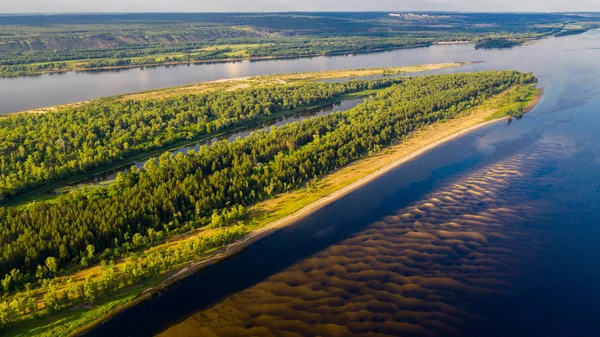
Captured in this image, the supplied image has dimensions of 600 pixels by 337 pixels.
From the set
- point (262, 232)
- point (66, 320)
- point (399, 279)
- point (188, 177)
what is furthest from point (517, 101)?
point (66, 320)

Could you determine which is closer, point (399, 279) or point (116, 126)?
point (399, 279)

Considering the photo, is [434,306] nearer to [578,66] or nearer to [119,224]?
[119,224]

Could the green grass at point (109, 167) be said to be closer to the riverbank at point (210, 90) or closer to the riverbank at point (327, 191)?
the riverbank at point (210, 90)

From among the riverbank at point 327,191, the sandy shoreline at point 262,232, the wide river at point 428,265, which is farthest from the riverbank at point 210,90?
the wide river at point 428,265

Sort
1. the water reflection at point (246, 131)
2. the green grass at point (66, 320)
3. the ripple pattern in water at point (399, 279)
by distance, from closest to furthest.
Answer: the green grass at point (66, 320) → the ripple pattern in water at point (399, 279) → the water reflection at point (246, 131)

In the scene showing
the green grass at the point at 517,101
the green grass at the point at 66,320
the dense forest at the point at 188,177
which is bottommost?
the green grass at the point at 66,320

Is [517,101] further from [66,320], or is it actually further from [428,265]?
[66,320]

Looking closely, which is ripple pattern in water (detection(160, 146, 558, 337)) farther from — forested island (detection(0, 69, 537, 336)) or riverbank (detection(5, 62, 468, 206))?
riverbank (detection(5, 62, 468, 206))
